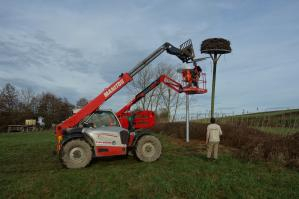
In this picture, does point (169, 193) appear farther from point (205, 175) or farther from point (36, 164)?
point (36, 164)

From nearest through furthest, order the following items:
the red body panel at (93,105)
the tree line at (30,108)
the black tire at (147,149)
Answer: the red body panel at (93,105) → the black tire at (147,149) → the tree line at (30,108)

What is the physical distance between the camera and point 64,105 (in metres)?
81.8

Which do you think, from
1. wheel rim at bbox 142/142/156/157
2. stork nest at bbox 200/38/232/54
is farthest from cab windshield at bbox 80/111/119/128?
stork nest at bbox 200/38/232/54

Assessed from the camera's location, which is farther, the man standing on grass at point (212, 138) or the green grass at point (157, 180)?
the man standing on grass at point (212, 138)

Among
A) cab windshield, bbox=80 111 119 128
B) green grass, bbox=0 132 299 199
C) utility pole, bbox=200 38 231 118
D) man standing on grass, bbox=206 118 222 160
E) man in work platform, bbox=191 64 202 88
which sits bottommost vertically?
green grass, bbox=0 132 299 199

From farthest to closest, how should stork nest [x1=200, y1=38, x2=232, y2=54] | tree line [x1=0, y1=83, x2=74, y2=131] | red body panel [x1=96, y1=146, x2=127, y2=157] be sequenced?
tree line [x1=0, y1=83, x2=74, y2=131] → stork nest [x1=200, y1=38, x2=232, y2=54] → red body panel [x1=96, y1=146, x2=127, y2=157]

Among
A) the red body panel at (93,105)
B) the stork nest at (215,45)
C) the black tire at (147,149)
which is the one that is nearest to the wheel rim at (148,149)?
the black tire at (147,149)

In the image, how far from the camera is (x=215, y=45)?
79.7ft

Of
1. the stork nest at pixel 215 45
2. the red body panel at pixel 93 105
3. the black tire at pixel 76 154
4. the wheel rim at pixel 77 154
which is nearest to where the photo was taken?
the black tire at pixel 76 154

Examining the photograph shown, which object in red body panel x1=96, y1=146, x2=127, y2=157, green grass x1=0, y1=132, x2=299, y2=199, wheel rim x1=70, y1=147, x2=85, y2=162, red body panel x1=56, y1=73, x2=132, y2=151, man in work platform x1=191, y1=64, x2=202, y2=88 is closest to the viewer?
green grass x1=0, y1=132, x2=299, y2=199

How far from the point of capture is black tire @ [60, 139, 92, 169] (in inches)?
428

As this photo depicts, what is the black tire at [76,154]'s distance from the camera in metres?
10.9

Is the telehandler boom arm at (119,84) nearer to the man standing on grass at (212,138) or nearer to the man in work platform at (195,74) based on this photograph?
the man in work platform at (195,74)

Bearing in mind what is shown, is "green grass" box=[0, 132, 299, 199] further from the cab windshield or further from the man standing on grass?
the cab windshield
